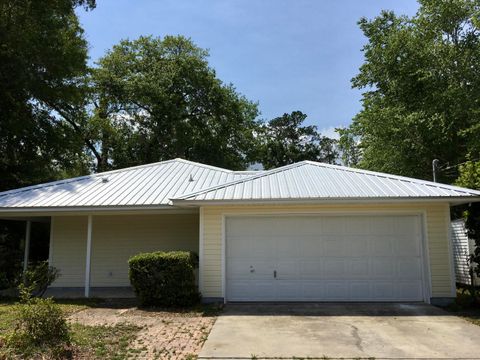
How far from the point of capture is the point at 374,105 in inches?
990

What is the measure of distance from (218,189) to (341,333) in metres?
5.12

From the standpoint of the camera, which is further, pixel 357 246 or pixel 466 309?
pixel 357 246

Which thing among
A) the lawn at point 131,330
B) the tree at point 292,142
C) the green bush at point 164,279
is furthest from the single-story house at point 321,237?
the tree at point 292,142

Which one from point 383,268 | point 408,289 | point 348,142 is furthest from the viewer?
point 348,142

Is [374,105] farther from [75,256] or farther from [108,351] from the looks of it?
[108,351]

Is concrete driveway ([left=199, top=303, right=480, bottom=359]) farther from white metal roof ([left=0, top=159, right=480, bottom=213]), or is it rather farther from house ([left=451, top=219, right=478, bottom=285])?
house ([left=451, top=219, right=478, bottom=285])

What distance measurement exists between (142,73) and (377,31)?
17.7m

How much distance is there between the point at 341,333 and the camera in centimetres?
789

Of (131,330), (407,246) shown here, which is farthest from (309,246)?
(131,330)

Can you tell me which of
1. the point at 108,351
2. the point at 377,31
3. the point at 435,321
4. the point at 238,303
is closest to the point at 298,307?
the point at 238,303

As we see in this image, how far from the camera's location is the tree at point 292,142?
4456cm

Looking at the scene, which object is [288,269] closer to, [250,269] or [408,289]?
[250,269]

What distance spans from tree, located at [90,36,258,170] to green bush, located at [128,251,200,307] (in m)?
21.1

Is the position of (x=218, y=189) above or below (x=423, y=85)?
below
